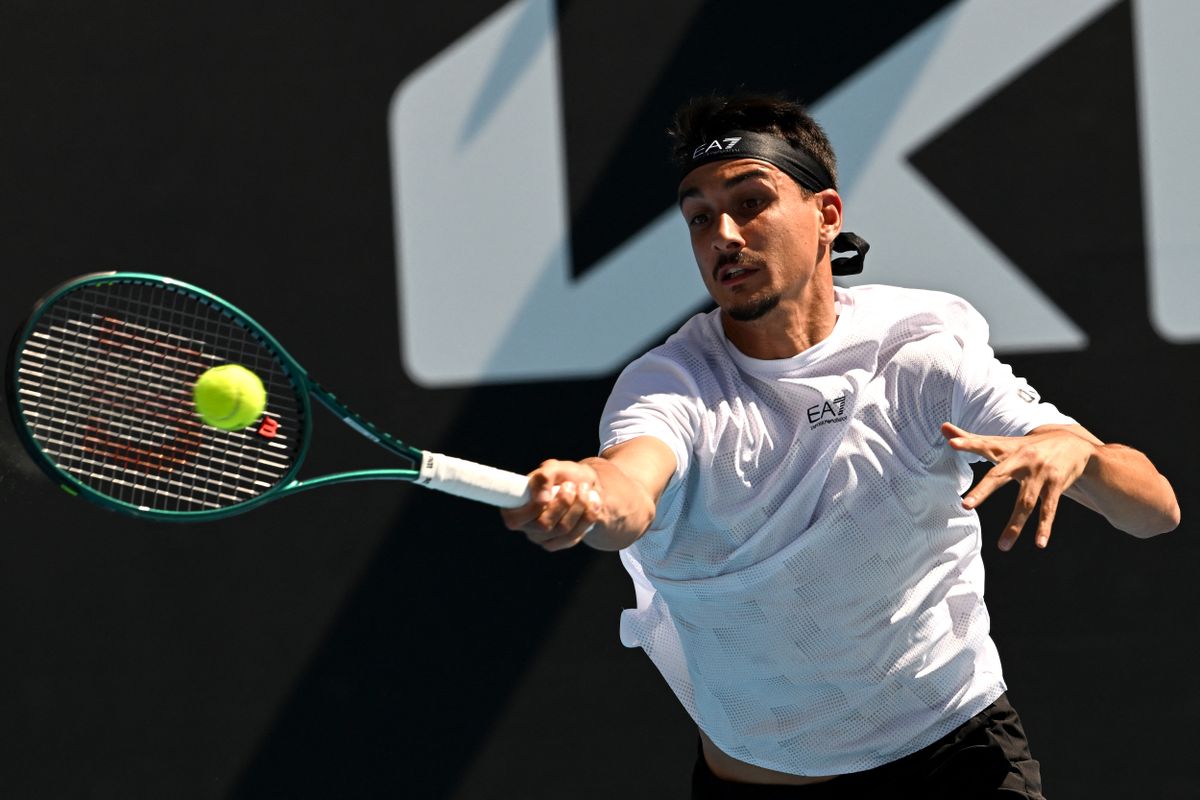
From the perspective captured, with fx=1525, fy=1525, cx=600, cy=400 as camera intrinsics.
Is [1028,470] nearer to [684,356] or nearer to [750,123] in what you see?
[684,356]

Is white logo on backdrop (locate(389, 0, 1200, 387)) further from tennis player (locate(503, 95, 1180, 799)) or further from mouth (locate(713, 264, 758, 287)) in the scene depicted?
mouth (locate(713, 264, 758, 287))

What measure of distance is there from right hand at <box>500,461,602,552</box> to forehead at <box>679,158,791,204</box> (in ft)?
2.63

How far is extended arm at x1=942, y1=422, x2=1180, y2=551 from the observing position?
2029 millimetres

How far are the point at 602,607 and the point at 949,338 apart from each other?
1.55 m

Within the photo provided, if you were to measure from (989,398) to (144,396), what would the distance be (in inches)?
61.9

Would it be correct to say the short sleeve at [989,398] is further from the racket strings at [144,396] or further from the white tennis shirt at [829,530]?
the racket strings at [144,396]

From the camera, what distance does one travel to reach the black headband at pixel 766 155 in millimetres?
2588

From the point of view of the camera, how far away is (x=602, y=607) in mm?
3803

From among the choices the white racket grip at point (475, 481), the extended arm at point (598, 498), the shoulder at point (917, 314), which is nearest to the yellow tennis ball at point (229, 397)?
the white racket grip at point (475, 481)

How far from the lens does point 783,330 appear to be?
8.30 feet

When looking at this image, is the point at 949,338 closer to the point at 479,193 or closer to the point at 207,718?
the point at 479,193

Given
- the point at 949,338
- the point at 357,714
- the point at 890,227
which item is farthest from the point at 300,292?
the point at 949,338

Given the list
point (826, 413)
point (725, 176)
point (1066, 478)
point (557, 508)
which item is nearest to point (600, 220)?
point (725, 176)

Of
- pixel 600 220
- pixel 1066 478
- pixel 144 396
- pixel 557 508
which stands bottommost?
pixel 144 396
